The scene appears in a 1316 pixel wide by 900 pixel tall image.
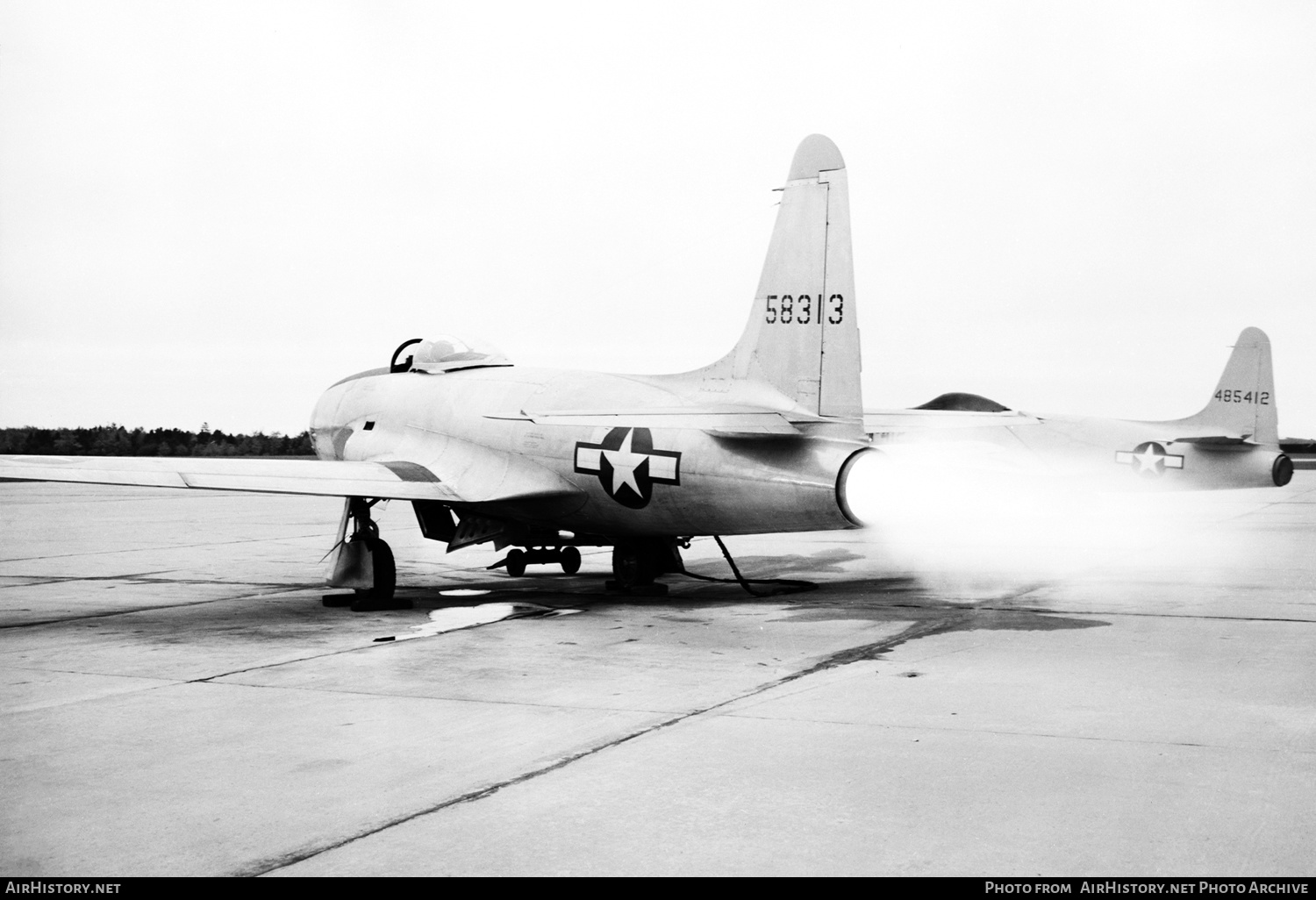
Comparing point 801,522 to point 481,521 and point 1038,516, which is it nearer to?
point 481,521

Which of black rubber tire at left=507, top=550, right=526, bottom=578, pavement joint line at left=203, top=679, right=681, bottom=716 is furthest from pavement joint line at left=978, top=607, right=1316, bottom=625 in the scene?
black rubber tire at left=507, top=550, right=526, bottom=578

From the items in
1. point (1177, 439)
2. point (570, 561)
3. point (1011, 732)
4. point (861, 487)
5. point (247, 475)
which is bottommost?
point (1011, 732)

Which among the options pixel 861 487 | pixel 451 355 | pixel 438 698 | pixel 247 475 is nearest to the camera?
pixel 438 698

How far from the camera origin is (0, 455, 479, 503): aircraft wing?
11.2m

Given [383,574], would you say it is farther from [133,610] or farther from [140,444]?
[140,444]

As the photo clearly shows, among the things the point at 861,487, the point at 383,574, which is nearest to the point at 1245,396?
the point at 861,487

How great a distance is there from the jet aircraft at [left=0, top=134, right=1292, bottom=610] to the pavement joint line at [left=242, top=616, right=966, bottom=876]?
74.3 inches

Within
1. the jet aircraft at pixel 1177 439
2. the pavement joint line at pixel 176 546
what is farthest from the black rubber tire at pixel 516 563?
the jet aircraft at pixel 1177 439

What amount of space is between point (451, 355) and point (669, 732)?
9.40 metres

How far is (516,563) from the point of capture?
14.8m

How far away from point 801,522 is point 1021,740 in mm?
4767

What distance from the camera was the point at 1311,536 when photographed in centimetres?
1933

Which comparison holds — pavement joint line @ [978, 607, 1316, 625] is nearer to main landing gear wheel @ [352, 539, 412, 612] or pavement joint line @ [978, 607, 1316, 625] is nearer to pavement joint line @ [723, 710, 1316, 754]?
pavement joint line @ [723, 710, 1316, 754]

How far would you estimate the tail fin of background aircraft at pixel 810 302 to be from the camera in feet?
36.6
